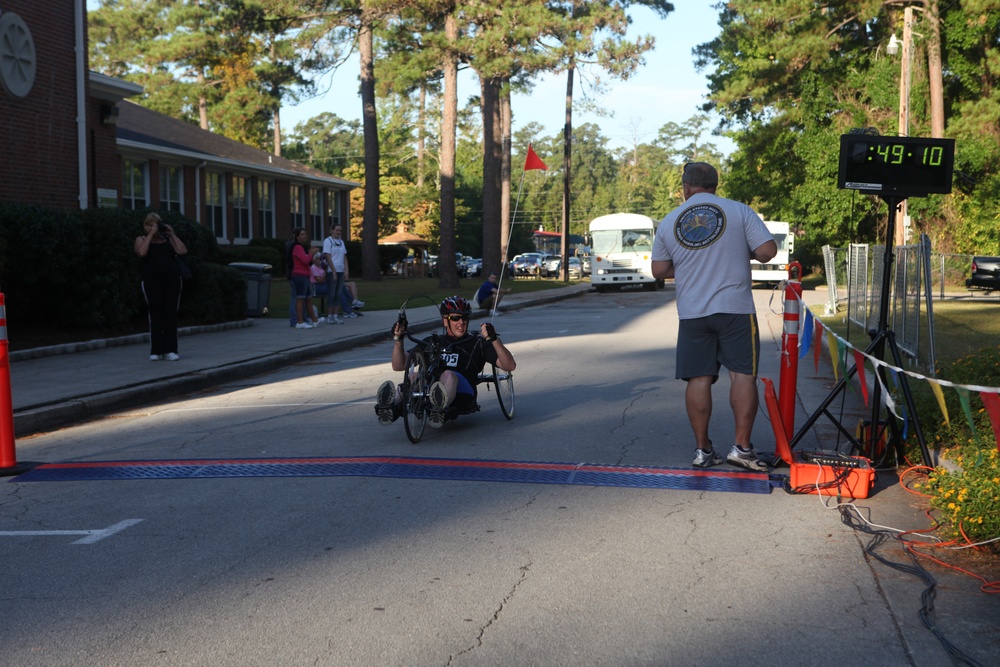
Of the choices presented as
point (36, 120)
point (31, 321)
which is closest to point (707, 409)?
point (31, 321)

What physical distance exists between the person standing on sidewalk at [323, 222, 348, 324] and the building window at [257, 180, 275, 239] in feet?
76.1

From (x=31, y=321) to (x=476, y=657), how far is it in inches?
521

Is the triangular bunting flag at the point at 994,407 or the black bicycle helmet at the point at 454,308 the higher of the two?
the black bicycle helmet at the point at 454,308

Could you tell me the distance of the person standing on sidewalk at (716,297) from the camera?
22.8 ft

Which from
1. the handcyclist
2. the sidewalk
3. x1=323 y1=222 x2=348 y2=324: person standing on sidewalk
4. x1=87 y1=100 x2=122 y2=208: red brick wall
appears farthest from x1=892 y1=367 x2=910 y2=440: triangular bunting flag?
x1=87 y1=100 x2=122 y2=208: red brick wall

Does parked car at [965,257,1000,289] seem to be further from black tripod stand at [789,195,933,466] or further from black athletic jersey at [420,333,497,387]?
black athletic jersey at [420,333,497,387]

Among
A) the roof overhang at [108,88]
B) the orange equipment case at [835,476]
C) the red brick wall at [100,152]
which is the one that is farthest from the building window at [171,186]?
the orange equipment case at [835,476]

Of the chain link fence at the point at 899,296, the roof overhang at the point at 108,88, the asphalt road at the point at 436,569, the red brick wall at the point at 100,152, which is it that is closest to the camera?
the asphalt road at the point at 436,569

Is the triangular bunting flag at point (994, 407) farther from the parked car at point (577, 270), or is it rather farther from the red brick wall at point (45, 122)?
the parked car at point (577, 270)

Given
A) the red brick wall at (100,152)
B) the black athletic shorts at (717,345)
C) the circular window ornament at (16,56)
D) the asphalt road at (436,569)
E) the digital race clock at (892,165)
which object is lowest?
the asphalt road at (436,569)

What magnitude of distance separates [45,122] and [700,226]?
15.0 meters

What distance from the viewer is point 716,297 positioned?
6.97 m

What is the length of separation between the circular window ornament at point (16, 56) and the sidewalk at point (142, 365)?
5051 mm

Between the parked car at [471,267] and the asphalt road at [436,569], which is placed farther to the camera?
the parked car at [471,267]
